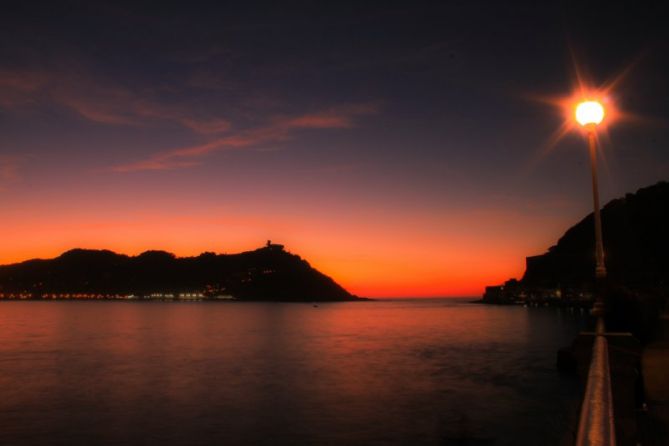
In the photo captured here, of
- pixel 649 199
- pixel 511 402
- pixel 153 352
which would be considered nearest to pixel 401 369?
pixel 511 402

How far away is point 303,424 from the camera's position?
29344mm

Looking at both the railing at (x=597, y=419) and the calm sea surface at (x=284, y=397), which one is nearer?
the railing at (x=597, y=419)

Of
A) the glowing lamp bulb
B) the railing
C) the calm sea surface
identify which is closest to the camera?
the railing

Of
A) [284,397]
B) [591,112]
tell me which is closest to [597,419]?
[591,112]

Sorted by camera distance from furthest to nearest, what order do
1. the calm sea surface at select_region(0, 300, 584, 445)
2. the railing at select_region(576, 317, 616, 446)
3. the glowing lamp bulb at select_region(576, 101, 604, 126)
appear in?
the calm sea surface at select_region(0, 300, 584, 445), the glowing lamp bulb at select_region(576, 101, 604, 126), the railing at select_region(576, 317, 616, 446)

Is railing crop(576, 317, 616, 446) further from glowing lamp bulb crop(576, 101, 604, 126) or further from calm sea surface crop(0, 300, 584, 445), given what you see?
calm sea surface crop(0, 300, 584, 445)

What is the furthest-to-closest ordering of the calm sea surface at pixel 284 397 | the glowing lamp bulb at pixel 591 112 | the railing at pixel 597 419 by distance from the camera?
the calm sea surface at pixel 284 397
the glowing lamp bulb at pixel 591 112
the railing at pixel 597 419

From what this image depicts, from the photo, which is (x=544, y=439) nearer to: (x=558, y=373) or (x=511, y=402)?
(x=511, y=402)

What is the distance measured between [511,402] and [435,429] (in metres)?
9.39

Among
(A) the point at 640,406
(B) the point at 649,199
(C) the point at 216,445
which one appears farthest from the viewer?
(B) the point at 649,199

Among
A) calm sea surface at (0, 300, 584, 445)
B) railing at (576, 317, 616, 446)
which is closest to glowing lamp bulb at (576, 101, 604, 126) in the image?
calm sea surface at (0, 300, 584, 445)

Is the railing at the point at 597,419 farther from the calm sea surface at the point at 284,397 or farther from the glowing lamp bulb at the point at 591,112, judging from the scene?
the calm sea surface at the point at 284,397

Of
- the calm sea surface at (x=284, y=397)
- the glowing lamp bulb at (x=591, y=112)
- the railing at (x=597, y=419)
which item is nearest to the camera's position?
the railing at (x=597, y=419)

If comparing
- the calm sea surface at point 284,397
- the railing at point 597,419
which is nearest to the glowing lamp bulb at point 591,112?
the calm sea surface at point 284,397
